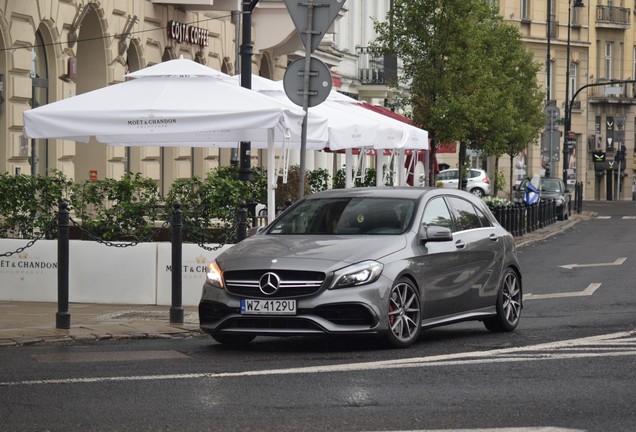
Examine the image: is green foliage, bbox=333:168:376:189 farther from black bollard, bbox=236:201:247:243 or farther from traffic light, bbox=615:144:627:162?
traffic light, bbox=615:144:627:162

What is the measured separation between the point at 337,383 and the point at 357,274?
2240 millimetres

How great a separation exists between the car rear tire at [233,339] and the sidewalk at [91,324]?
1050 millimetres

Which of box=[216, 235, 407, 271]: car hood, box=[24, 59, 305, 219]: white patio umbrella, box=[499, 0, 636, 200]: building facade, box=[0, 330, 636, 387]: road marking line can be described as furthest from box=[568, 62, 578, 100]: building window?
box=[216, 235, 407, 271]: car hood

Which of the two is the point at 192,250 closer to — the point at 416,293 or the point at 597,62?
the point at 416,293

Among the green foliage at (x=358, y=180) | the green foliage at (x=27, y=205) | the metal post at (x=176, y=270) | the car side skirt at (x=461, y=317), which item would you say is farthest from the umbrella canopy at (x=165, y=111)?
the green foliage at (x=358, y=180)

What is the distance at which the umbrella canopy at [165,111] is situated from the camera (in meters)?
18.8

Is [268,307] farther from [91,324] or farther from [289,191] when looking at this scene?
[289,191]

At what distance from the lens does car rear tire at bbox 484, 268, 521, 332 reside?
1522cm

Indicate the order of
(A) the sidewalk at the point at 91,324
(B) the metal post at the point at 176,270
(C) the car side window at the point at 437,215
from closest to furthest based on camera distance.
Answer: (A) the sidewalk at the point at 91,324
(C) the car side window at the point at 437,215
(B) the metal post at the point at 176,270

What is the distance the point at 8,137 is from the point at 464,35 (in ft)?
56.6

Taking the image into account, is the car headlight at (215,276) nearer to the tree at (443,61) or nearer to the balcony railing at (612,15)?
the tree at (443,61)

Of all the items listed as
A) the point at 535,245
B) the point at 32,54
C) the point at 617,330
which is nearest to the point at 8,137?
the point at 32,54

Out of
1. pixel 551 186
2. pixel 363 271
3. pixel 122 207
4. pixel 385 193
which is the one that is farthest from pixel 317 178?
pixel 551 186

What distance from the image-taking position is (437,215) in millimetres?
14508
